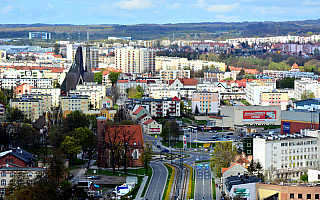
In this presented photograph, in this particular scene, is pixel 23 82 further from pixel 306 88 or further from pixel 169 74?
pixel 306 88

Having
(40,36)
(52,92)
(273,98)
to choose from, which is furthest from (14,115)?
(40,36)

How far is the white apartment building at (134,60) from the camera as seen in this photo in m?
85.1

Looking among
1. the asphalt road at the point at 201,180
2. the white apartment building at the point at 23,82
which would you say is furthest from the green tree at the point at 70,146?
the white apartment building at the point at 23,82

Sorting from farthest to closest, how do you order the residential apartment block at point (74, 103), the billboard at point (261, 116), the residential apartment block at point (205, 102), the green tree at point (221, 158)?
the residential apartment block at point (205, 102) < the residential apartment block at point (74, 103) < the billboard at point (261, 116) < the green tree at point (221, 158)

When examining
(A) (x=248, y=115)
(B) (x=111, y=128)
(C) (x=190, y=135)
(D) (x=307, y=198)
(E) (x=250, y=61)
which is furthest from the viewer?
(E) (x=250, y=61)

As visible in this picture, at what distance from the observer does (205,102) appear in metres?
52.2

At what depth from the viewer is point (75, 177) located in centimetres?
2778

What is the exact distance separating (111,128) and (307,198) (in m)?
13.0

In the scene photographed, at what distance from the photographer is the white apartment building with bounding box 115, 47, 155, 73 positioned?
85.1m

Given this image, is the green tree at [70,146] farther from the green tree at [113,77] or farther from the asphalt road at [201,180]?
the green tree at [113,77]

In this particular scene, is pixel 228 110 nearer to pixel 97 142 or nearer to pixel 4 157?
pixel 97 142

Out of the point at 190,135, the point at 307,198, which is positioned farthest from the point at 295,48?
the point at 307,198

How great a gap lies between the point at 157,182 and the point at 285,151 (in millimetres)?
5792

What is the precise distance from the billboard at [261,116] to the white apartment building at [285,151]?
53.2ft
